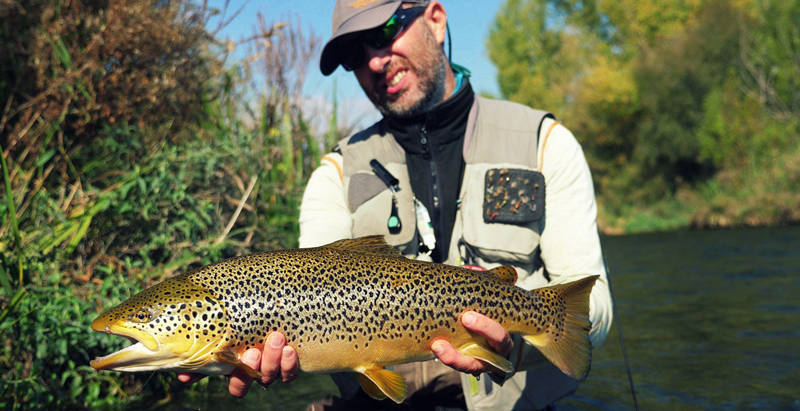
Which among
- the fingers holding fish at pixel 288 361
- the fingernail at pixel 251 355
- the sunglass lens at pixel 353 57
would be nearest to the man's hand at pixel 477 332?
the fingers holding fish at pixel 288 361

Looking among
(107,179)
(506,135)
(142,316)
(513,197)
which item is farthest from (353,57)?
(107,179)

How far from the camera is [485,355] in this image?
8.43 feet

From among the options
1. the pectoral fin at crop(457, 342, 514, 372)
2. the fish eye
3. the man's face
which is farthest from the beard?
the fish eye

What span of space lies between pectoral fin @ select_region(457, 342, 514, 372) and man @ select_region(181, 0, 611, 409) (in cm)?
66

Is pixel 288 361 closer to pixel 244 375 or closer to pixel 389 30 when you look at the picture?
pixel 244 375

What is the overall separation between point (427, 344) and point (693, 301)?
302 inches

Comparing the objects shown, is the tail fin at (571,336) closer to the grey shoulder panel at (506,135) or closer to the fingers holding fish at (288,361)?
the fingers holding fish at (288,361)

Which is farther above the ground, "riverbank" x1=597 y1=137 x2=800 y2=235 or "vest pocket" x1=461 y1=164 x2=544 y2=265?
"vest pocket" x1=461 y1=164 x2=544 y2=265

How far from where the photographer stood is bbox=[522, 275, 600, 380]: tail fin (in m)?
2.63

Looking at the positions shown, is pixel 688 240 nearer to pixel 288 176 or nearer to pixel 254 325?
pixel 288 176

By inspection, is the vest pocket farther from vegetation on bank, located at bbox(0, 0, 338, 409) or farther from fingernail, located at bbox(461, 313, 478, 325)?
vegetation on bank, located at bbox(0, 0, 338, 409)

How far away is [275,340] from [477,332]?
2.50ft

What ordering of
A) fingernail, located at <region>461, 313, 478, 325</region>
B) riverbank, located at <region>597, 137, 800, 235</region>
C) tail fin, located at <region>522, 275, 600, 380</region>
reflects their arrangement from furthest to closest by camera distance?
riverbank, located at <region>597, 137, 800, 235</region>, tail fin, located at <region>522, 275, 600, 380</region>, fingernail, located at <region>461, 313, 478, 325</region>

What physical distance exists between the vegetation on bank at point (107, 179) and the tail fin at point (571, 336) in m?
2.92
